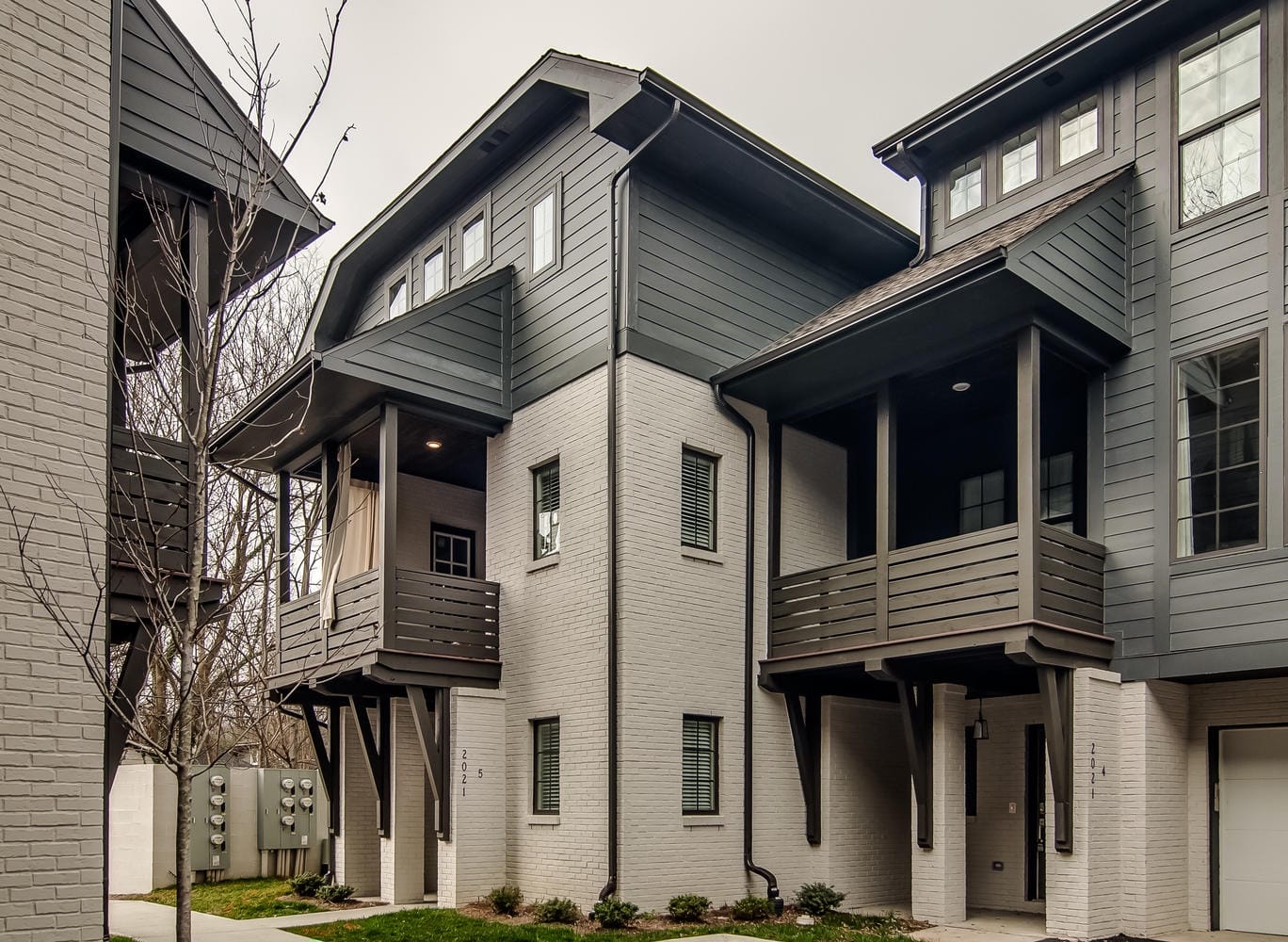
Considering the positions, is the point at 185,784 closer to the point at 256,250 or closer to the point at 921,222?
the point at 256,250

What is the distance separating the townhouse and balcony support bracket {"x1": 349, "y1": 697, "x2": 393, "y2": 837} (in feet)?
0.16

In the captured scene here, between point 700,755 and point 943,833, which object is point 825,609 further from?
point 943,833

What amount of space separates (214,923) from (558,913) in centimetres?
354

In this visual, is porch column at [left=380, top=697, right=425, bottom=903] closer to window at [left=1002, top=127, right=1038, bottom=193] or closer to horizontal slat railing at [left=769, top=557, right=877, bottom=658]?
horizontal slat railing at [left=769, top=557, right=877, bottom=658]

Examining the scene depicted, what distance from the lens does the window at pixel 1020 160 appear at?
1286cm

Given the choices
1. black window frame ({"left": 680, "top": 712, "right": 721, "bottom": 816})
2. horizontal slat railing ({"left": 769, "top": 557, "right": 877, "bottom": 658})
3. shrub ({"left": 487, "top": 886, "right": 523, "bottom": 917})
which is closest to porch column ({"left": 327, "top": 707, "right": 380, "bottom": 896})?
shrub ({"left": 487, "top": 886, "right": 523, "bottom": 917})

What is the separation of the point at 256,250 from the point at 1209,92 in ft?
31.2

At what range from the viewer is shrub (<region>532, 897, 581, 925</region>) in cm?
1109

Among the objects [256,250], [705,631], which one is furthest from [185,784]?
[705,631]

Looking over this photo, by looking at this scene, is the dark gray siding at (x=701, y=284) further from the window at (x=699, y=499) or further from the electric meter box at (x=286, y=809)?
the electric meter box at (x=286, y=809)

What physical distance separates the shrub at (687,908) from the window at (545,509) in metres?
4.08

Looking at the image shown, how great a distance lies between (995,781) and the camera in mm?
13180

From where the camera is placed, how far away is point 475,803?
1244 cm

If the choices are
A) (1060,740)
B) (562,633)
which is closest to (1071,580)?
(1060,740)
